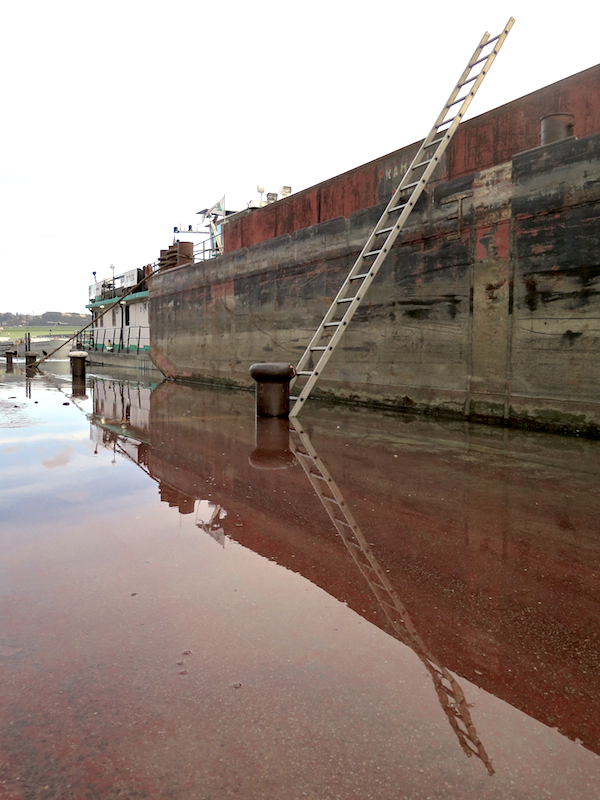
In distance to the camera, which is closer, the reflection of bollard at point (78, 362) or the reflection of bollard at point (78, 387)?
the reflection of bollard at point (78, 387)

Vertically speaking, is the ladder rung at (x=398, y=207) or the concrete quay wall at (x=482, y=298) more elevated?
the ladder rung at (x=398, y=207)

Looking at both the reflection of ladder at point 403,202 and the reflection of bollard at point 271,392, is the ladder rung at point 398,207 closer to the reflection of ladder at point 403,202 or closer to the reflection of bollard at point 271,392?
the reflection of ladder at point 403,202

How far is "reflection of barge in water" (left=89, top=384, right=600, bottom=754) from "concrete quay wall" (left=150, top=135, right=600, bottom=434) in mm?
920

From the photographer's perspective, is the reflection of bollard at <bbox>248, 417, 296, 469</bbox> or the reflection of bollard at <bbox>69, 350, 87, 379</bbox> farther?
the reflection of bollard at <bbox>69, 350, 87, 379</bbox>

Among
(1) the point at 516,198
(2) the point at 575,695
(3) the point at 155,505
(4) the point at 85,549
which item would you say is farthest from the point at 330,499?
(1) the point at 516,198

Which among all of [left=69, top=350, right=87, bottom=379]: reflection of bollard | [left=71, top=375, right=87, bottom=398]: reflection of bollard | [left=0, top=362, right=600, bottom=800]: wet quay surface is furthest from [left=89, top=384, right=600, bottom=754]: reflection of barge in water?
[left=69, top=350, right=87, bottom=379]: reflection of bollard

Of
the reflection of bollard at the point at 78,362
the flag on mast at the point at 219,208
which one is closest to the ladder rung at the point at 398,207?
the reflection of bollard at the point at 78,362

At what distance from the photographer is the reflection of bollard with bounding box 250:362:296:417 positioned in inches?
311

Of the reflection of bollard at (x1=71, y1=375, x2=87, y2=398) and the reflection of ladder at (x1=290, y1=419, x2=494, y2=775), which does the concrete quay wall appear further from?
the reflection of bollard at (x1=71, y1=375, x2=87, y2=398)

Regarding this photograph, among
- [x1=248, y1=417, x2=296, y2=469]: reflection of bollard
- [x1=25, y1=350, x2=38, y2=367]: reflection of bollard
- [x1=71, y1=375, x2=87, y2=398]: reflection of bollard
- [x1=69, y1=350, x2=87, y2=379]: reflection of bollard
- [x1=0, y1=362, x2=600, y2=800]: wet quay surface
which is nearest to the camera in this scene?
[x1=0, y1=362, x2=600, y2=800]: wet quay surface

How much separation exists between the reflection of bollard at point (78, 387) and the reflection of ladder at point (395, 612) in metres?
9.62

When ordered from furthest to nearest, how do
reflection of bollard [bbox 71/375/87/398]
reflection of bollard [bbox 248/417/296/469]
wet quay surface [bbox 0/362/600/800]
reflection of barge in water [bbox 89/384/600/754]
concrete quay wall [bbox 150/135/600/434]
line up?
reflection of bollard [bbox 71/375/87/398] → concrete quay wall [bbox 150/135/600/434] → reflection of bollard [bbox 248/417/296/469] → reflection of barge in water [bbox 89/384/600/754] → wet quay surface [bbox 0/362/600/800]

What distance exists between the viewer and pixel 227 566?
2.67 metres

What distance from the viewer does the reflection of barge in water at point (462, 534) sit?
74.0 inches
